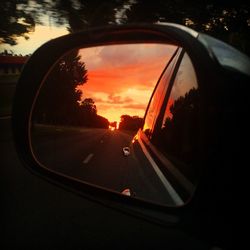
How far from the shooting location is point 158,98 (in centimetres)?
268

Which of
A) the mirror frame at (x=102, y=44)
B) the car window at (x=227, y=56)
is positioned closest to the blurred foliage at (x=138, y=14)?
the mirror frame at (x=102, y=44)

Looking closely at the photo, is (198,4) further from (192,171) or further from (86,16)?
(192,171)

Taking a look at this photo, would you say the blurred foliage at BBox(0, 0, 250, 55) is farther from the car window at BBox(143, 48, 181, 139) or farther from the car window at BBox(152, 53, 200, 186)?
the car window at BBox(152, 53, 200, 186)

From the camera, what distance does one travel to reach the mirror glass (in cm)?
230

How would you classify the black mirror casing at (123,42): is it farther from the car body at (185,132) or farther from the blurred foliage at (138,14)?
the blurred foliage at (138,14)

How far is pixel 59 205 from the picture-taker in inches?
344

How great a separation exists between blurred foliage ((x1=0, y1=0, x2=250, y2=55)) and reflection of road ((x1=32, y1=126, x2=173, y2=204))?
9.43ft

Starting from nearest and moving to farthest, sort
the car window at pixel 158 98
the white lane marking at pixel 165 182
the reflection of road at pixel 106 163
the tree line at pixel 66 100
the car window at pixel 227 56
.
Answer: the car window at pixel 227 56
the white lane marking at pixel 165 182
the reflection of road at pixel 106 163
the car window at pixel 158 98
the tree line at pixel 66 100

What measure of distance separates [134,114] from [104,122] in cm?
21

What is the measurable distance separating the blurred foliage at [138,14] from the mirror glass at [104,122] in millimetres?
2689

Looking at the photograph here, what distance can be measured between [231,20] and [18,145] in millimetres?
4521

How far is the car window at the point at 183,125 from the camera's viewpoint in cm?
199

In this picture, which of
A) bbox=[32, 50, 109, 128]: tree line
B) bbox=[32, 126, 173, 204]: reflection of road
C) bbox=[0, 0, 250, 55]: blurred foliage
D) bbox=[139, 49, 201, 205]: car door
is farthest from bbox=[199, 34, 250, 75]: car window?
bbox=[0, 0, 250, 55]: blurred foliage

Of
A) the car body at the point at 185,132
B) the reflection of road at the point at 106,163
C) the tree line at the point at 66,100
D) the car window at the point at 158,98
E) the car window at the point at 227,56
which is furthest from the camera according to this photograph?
the tree line at the point at 66,100
